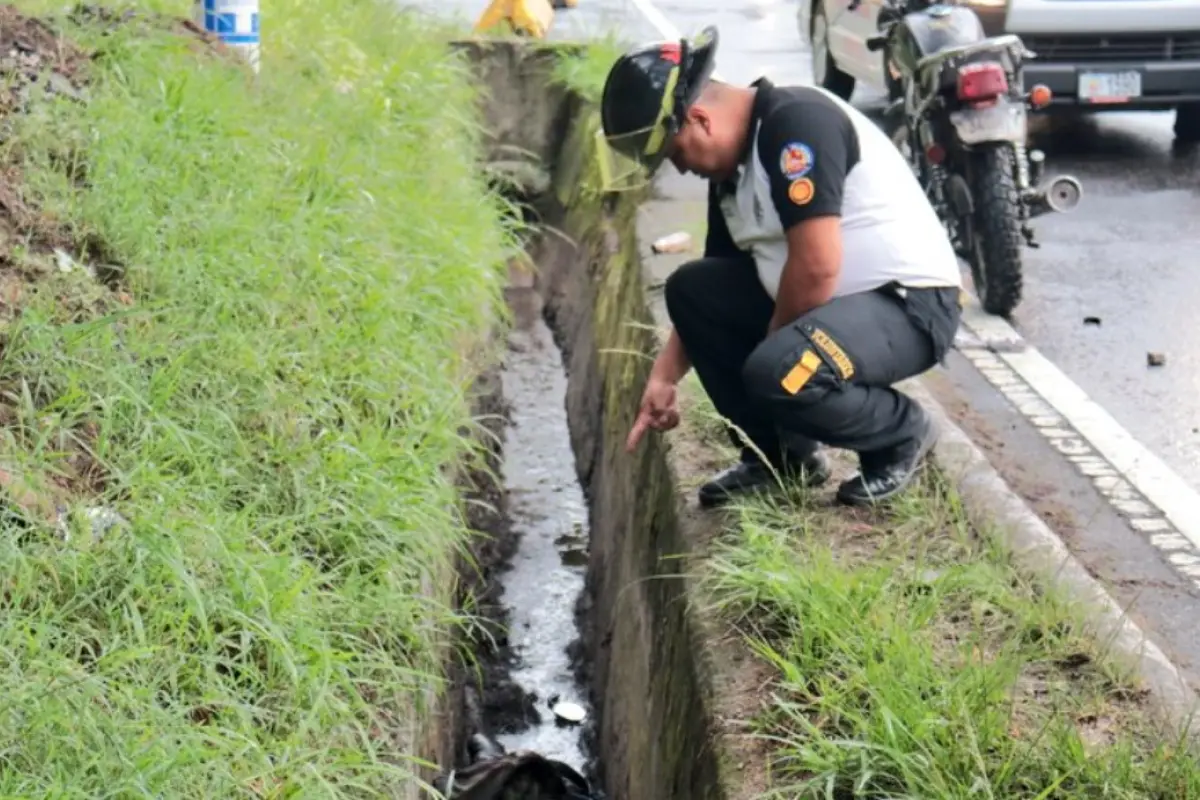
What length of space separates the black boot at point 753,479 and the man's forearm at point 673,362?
0.30m

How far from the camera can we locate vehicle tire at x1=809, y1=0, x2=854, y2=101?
38.7 feet

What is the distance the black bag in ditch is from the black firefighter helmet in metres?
1.55

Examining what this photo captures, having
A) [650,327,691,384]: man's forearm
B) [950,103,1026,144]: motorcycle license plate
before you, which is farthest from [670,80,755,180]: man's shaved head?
[950,103,1026,144]: motorcycle license plate

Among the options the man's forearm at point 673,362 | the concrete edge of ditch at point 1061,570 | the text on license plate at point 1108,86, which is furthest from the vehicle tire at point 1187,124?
the man's forearm at point 673,362

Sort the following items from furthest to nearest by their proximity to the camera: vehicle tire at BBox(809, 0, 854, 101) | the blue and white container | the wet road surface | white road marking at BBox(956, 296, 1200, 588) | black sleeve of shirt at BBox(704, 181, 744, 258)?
1. vehicle tire at BBox(809, 0, 854, 101)
2. the blue and white container
3. the wet road surface
4. white road marking at BBox(956, 296, 1200, 588)
5. black sleeve of shirt at BBox(704, 181, 744, 258)

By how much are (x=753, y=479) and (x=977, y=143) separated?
307cm

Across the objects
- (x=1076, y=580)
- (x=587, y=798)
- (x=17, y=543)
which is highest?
(x=17, y=543)

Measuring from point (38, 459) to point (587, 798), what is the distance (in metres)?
1.77

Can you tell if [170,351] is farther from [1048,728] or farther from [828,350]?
[1048,728]

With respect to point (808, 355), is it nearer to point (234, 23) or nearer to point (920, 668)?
point (920, 668)

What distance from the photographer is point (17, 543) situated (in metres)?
3.61

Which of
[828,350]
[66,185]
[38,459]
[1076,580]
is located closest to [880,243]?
[828,350]

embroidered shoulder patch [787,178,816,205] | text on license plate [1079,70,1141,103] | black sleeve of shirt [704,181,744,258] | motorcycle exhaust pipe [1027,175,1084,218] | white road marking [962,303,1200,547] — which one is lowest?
white road marking [962,303,1200,547]

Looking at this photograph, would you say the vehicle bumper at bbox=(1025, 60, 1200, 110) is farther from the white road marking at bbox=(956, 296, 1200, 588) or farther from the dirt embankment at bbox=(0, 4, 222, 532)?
the dirt embankment at bbox=(0, 4, 222, 532)
